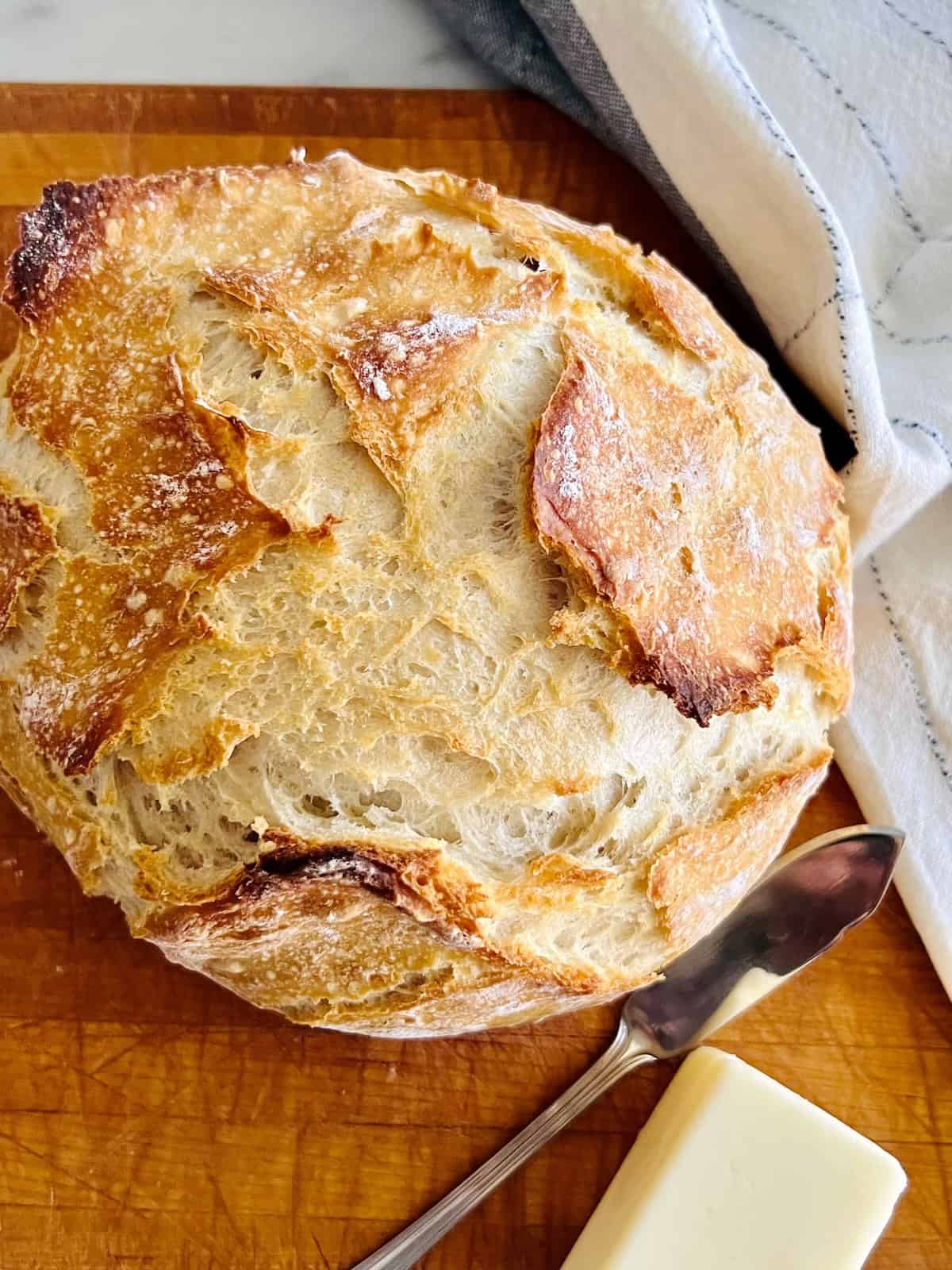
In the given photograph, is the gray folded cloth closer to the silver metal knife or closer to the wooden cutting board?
the wooden cutting board

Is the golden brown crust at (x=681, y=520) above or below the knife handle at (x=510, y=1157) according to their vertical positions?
above

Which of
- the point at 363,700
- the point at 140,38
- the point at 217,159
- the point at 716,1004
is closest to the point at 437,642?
the point at 363,700

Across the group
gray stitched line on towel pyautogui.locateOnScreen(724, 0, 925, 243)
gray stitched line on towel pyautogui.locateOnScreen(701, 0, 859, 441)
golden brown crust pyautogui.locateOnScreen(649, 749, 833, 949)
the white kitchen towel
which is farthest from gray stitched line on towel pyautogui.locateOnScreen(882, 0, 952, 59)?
golden brown crust pyautogui.locateOnScreen(649, 749, 833, 949)

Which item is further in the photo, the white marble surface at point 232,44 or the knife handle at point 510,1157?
the white marble surface at point 232,44

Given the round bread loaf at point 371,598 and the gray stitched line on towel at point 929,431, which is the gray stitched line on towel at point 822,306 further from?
the round bread loaf at point 371,598

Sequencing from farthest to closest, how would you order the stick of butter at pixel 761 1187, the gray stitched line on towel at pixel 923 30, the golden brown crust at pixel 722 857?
the gray stitched line on towel at pixel 923 30, the stick of butter at pixel 761 1187, the golden brown crust at pixel 722 857

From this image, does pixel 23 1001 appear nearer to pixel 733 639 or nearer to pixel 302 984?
pixel 302 984

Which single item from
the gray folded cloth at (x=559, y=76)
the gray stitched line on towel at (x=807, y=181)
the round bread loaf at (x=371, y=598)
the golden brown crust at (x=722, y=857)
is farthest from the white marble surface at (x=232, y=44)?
the golden brown crust at (x=722, y=857)

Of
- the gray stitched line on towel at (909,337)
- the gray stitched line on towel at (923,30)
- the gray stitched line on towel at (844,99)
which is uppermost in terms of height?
the gray stitched line on towel at (923,30)
